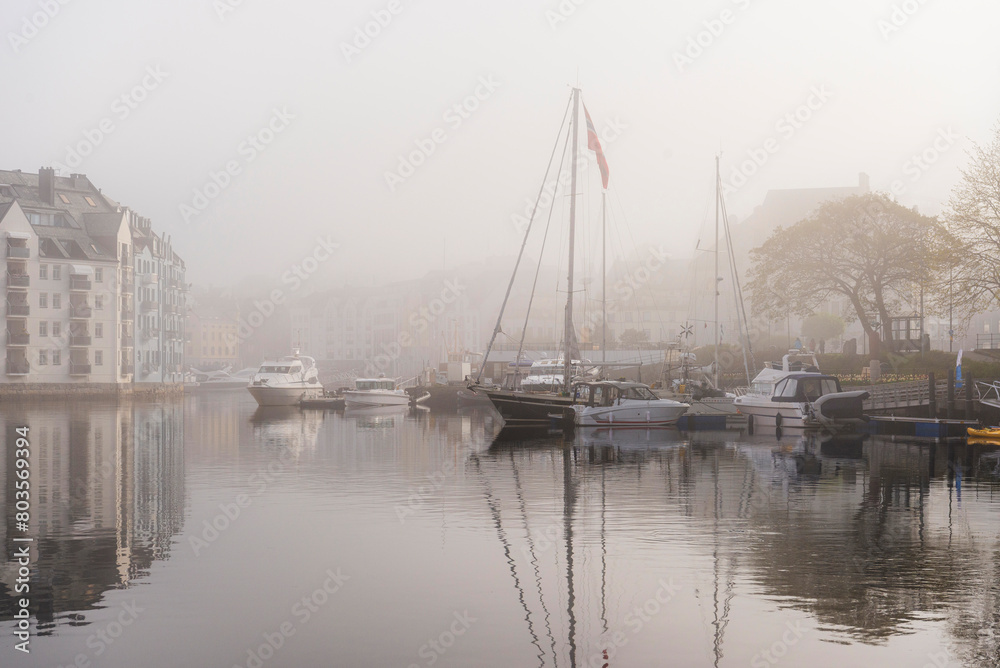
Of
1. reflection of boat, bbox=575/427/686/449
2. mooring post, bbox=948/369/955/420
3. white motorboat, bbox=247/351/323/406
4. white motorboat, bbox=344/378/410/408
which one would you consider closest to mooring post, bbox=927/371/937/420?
mooring post, bbox=948/369/955/420

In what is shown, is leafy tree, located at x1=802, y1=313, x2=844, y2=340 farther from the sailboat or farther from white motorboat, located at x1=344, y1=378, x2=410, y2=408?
the sailboat

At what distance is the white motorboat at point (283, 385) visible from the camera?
95.6 metres

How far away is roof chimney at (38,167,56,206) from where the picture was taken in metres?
116

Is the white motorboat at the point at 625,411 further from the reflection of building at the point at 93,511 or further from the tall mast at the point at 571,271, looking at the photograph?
the reflection of building at the point at 93,511

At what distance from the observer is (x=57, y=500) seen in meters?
26.3

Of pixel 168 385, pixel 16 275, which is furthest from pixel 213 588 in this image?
pixel 168 385

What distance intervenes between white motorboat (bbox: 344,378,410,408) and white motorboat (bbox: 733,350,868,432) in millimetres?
42893

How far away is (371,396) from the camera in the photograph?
311 ft

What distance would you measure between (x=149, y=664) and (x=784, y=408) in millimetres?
46127

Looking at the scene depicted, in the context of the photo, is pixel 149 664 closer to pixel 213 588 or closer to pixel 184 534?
pixel 213 588

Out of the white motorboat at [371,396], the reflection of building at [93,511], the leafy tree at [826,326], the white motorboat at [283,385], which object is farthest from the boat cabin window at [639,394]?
the leafy tree at [826,326]
